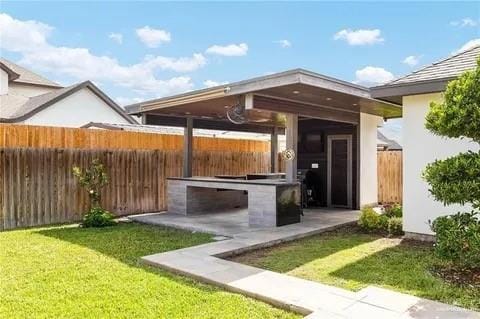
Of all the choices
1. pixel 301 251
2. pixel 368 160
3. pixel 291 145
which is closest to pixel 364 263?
pixel 301 251

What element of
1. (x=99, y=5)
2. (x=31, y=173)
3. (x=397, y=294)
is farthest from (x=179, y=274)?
(x=99, y=5)

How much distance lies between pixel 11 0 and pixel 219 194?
669 cm

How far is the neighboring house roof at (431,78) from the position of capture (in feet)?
20.3

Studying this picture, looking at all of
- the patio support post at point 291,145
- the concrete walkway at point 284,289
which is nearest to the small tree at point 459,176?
the concrete walkway at point 284,289

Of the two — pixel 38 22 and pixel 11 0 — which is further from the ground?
pixel 38 22

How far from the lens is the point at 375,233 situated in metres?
7.67

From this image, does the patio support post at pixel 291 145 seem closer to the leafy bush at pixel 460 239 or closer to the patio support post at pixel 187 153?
the patio support post at pixel 187 153

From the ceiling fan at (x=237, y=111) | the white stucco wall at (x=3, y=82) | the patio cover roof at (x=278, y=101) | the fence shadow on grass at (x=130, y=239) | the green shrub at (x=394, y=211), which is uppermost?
the white stucco wall at (x=3, y=82)

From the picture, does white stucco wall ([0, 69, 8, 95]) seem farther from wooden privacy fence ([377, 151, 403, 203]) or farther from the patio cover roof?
wooden privacy fence ([377, 151, 403, 203])

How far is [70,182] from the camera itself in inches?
360

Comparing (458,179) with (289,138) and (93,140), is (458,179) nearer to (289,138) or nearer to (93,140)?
(289,138)

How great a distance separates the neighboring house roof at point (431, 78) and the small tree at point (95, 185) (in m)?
6.32

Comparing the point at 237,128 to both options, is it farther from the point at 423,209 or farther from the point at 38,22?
the point at 38,22

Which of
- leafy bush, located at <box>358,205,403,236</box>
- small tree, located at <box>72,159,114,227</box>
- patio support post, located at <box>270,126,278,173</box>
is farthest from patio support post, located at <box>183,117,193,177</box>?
leafy bush, located at <box>358,205,403,236</box>
